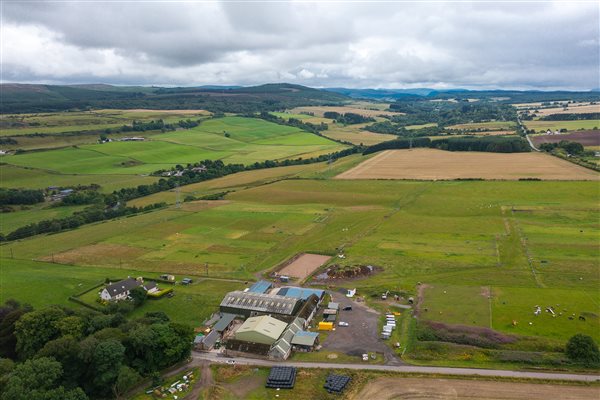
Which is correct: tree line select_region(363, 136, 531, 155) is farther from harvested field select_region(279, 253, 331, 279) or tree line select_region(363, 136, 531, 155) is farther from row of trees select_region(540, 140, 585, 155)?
harvested field select_region(279, 253, 331, 279)

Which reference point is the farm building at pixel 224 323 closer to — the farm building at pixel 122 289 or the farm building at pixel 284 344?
the farm building at pixel 284 344

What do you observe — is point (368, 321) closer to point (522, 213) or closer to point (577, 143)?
point (522, 213)

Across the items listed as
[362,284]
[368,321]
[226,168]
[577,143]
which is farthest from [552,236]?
[226,168]

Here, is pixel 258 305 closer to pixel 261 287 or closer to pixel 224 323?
pixel 224 323

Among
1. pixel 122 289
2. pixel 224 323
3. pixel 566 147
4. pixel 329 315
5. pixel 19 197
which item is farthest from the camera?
pixel 566 147

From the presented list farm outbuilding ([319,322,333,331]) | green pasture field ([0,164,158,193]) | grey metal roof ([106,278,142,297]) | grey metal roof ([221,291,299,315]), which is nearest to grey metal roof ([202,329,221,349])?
grey metal roof ([221,291,299,315])

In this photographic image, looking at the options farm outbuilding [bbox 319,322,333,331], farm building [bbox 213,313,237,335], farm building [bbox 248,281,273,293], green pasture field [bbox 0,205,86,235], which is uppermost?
farm building [bbox 248,281,273,293]

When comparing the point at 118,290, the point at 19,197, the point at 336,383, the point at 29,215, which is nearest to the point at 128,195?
the point at 29,215
